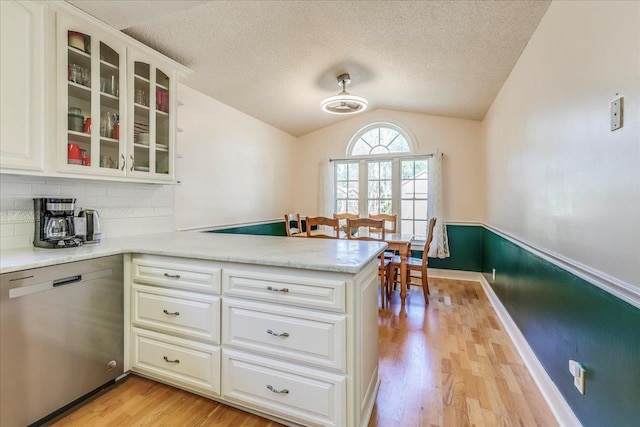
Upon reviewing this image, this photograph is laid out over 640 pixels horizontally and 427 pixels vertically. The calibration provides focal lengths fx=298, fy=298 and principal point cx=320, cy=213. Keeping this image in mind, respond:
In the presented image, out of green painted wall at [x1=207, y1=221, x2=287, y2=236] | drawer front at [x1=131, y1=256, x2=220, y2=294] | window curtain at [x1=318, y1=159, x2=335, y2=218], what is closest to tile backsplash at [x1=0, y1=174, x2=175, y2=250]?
drawer front at [x1=131, y1=256, x2=220, y2=294]

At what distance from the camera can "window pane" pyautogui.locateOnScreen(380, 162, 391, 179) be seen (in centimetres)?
495

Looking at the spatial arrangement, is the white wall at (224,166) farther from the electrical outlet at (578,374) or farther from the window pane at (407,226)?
the electrical outlet at (578,374)

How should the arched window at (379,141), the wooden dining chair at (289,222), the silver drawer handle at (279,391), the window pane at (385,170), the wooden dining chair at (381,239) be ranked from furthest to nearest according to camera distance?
the window pane at (385,170)
the arched window at (379,141)
the wooden dining chair at (289,222)
the wooden dining chair at (381,239)
the silver drawer handle at (279,391)

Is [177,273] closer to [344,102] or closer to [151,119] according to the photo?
[151,119]

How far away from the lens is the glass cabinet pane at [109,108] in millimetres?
1996

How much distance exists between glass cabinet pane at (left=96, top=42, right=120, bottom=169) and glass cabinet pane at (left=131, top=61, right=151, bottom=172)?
125 millimetres

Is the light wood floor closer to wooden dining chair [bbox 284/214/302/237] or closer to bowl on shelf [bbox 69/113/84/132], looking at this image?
Result: bowl on shelf [bbox 69/113/84/132]

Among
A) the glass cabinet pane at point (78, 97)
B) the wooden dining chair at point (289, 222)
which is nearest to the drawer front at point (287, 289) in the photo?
the glass cabinet pane at point (78, 97)

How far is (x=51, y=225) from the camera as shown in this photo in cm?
181

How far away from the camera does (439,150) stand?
4602 mm

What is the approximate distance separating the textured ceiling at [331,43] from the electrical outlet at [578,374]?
2.12 metres

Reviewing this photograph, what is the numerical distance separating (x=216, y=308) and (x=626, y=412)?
177cm

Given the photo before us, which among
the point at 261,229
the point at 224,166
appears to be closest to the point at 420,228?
the point at 261,229

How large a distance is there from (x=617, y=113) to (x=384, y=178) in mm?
3876
